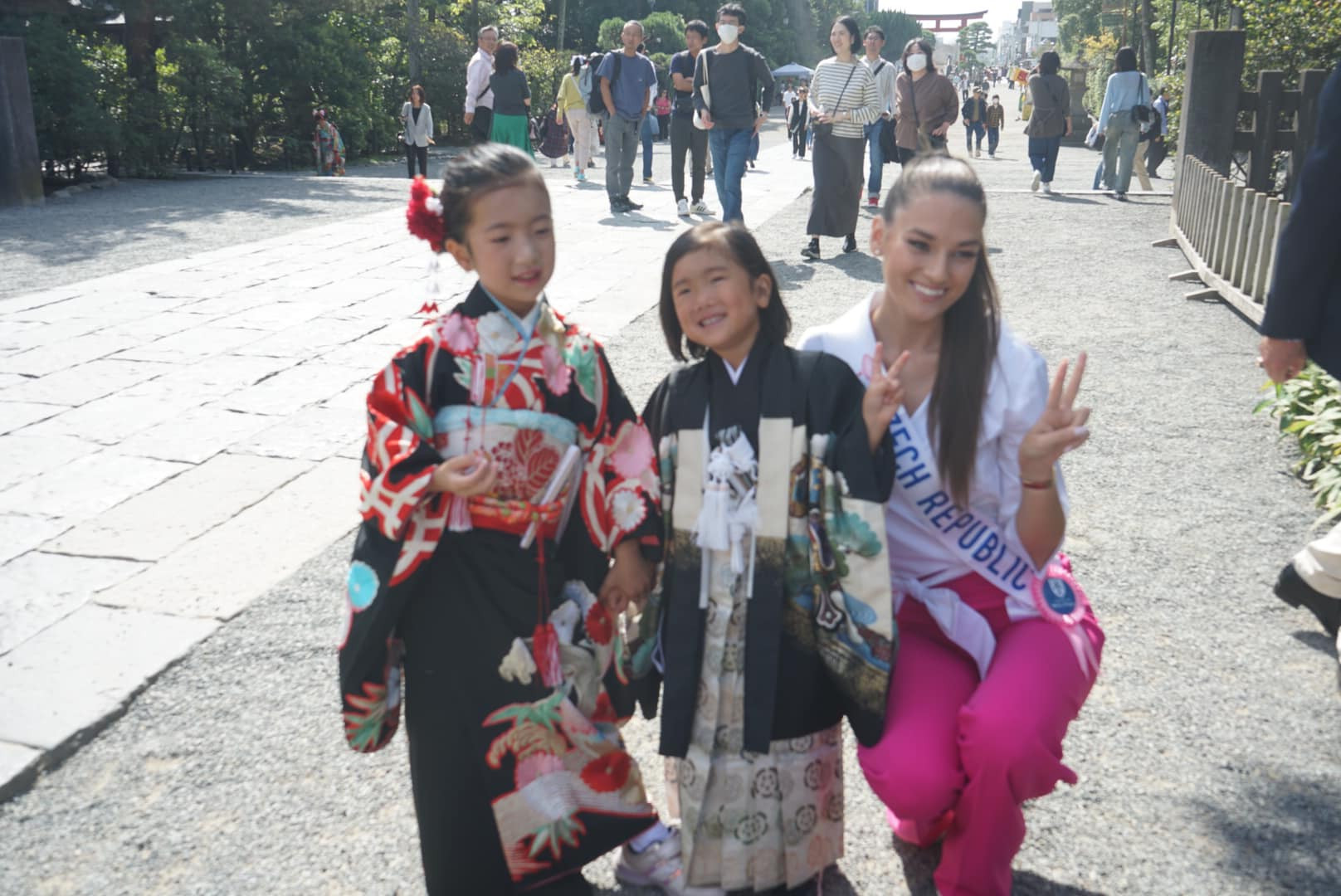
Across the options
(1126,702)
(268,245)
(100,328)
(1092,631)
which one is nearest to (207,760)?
(1092,631)

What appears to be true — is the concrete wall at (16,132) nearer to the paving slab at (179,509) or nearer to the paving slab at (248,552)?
the paving slab at (179,509)

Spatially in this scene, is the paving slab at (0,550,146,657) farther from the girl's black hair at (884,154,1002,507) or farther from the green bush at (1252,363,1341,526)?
the green bush at (1252,363,1341,526)

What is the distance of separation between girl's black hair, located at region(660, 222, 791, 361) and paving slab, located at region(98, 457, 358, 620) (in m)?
1.85

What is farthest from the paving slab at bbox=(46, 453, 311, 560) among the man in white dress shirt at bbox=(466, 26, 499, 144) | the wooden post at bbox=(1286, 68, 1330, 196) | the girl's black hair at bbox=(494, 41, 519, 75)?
the man in white dress shirt at bbox=(466, 26, 499, 144)

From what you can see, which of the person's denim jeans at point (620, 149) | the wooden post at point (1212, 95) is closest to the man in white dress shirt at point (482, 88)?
the person's denim jeans at point (620, 149)

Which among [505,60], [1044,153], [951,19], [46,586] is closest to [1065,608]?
[46,586]

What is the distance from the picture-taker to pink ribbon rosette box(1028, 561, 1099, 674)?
7.02 ft

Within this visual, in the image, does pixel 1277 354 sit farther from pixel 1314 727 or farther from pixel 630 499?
pixel 630 499

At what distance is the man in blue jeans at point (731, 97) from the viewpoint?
9.03 metres

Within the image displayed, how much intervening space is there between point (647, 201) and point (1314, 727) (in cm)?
1063

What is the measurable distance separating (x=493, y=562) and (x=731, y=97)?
767cm

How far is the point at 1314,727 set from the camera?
2688 millimetres

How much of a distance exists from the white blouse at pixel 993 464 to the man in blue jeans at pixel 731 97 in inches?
277

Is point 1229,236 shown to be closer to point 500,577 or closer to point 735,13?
point 735,13
